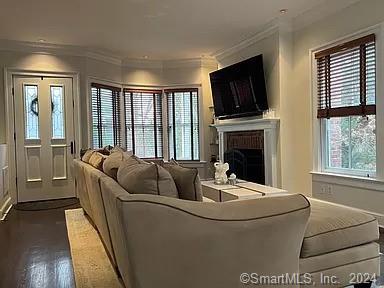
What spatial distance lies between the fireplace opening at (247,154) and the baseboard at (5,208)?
148 inches

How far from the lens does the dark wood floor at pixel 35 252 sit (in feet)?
8.59

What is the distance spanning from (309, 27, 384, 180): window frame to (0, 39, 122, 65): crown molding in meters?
3.86

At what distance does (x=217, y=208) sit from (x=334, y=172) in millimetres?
3488

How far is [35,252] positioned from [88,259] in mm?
624

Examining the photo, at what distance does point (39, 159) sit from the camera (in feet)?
20.1

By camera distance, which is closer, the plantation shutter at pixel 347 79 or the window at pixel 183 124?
the plantation shutter at pixel 347 79

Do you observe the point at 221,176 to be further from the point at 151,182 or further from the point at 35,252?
the point at 151,182

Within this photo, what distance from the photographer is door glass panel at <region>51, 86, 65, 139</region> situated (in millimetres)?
6227

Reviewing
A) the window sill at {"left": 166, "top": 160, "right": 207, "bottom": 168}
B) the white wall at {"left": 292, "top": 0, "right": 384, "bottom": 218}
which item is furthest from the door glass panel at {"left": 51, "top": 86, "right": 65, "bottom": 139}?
the white wall at {"left": 292, "top": 0, "right": 384, "bottom": 218}

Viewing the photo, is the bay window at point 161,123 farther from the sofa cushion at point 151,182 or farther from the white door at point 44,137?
the sofa cushion at point 151,182

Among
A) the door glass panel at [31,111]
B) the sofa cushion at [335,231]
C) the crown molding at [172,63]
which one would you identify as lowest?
the sofa cushion at [335,231]

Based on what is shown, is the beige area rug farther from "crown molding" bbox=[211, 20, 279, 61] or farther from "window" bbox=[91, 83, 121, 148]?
"crown molding" bbox=[211, 20, 279, 61]

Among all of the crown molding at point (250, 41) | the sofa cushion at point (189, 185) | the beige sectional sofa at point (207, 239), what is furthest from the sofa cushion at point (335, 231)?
the crown molding at point (250, 41)

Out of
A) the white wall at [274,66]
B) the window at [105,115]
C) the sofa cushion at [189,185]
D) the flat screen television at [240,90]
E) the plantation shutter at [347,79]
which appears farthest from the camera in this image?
the window at [105,115]
